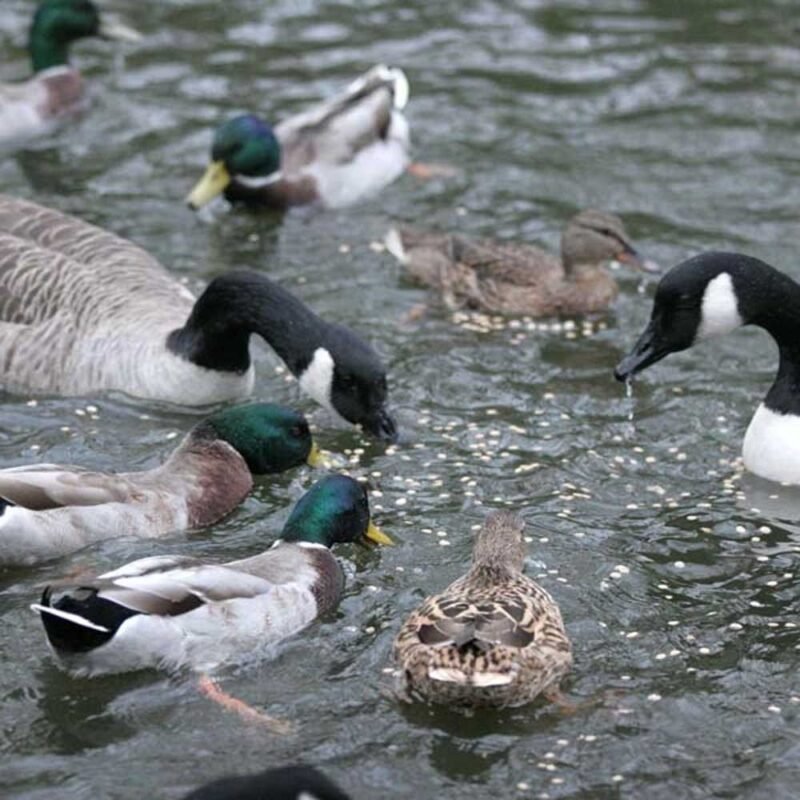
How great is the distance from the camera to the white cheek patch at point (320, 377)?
34.9 ft

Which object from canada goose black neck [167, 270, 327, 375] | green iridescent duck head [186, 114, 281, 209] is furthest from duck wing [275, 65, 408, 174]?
canada goose black neck [167, 270, 327, 375]

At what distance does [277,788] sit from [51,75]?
429 inches

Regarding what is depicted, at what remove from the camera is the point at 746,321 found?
10.4 m

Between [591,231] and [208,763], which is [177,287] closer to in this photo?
[591,231]

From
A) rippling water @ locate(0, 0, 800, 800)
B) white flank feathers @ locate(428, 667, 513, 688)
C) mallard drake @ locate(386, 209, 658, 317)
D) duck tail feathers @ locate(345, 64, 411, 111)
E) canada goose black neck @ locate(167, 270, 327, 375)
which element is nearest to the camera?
white flank feathers @ locate(428, 667, 513, 688)

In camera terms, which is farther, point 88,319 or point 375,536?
point 88,319

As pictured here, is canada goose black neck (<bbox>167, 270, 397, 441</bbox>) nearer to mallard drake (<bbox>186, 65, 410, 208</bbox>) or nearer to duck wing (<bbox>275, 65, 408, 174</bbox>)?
mallard drake (<bbox>186, 65, 410, 208</bbox>)

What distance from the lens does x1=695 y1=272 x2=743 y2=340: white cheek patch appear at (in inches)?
404

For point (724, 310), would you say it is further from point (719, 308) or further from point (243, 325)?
point (243, 325)

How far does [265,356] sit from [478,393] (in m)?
1.47

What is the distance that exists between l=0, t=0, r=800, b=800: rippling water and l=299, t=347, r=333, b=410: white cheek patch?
30 cm

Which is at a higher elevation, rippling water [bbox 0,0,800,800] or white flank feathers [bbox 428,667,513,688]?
white flank feathers [bbox 428,667,513,688]

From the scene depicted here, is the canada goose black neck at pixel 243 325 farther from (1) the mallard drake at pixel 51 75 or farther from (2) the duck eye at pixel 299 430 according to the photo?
(1) the mallard drake at pixel 51 75

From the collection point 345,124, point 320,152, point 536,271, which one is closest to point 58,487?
point 536,271
